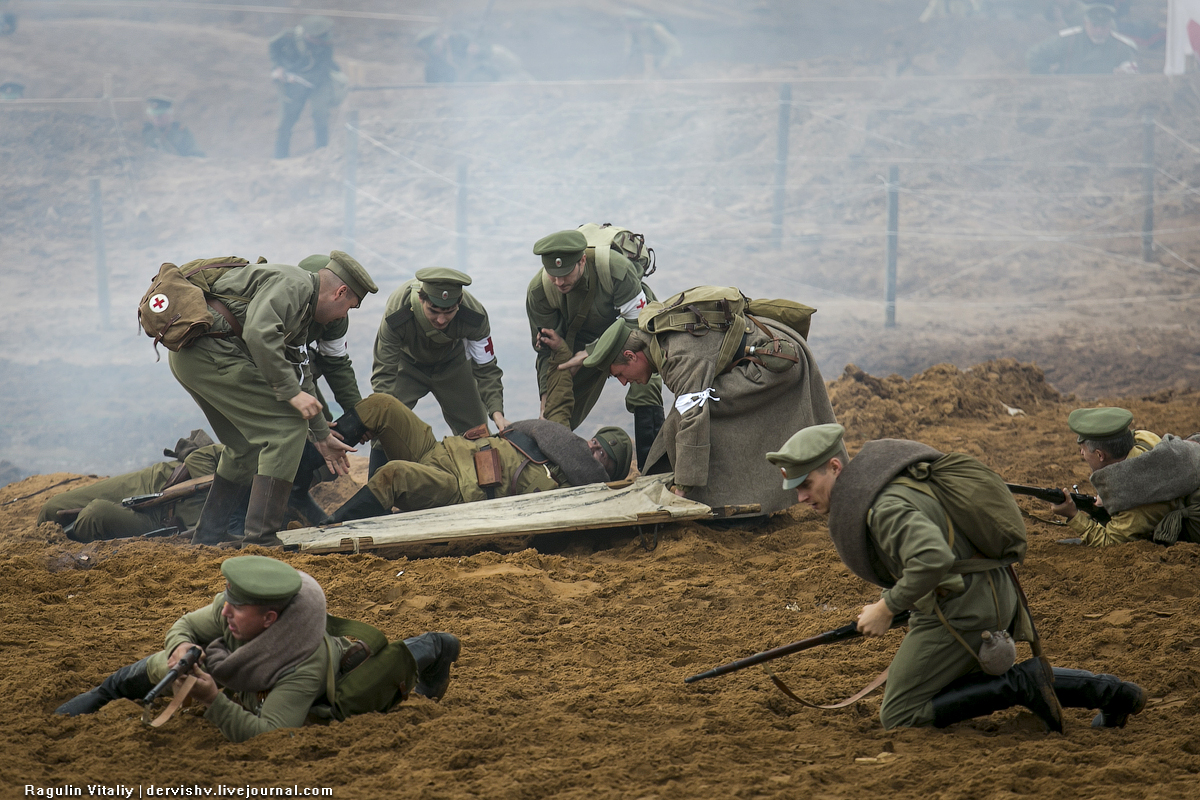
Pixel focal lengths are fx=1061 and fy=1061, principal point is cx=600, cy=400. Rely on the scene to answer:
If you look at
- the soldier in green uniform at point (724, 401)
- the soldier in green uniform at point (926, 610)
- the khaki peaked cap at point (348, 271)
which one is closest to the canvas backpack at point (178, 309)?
the khaki peaked cap at point (348, 271)

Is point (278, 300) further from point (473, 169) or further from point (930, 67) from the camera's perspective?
point (930, 67)

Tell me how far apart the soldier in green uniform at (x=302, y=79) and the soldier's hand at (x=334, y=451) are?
1419 centimetres

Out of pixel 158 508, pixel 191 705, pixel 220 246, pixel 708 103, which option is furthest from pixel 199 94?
pixel 191 705

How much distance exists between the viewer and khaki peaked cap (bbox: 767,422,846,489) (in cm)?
336

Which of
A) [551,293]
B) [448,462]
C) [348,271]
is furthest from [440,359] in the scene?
[348,271]

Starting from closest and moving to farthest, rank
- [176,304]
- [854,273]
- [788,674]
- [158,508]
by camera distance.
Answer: [788,674]
[176,304]
[158,508]
[854,273]

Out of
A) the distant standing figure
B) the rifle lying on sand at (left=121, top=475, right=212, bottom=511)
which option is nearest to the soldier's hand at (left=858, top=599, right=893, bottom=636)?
the rifle lying on sand at (left=121, top=475, right=212, bottom=511)

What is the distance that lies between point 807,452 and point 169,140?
18493 mm

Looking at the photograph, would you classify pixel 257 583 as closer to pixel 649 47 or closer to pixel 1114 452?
pixel 1114 452

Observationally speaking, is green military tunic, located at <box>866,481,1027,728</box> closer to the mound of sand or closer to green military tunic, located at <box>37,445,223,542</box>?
green military tunic, located at <box>37,445,223,542</box>

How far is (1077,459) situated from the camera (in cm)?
745

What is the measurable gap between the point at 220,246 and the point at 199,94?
17.8ft

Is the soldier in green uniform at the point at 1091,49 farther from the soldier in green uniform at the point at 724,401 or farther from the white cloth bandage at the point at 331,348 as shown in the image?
the white cloth bandage at the point at 331,348

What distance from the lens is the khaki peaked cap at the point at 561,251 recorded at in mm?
6547
